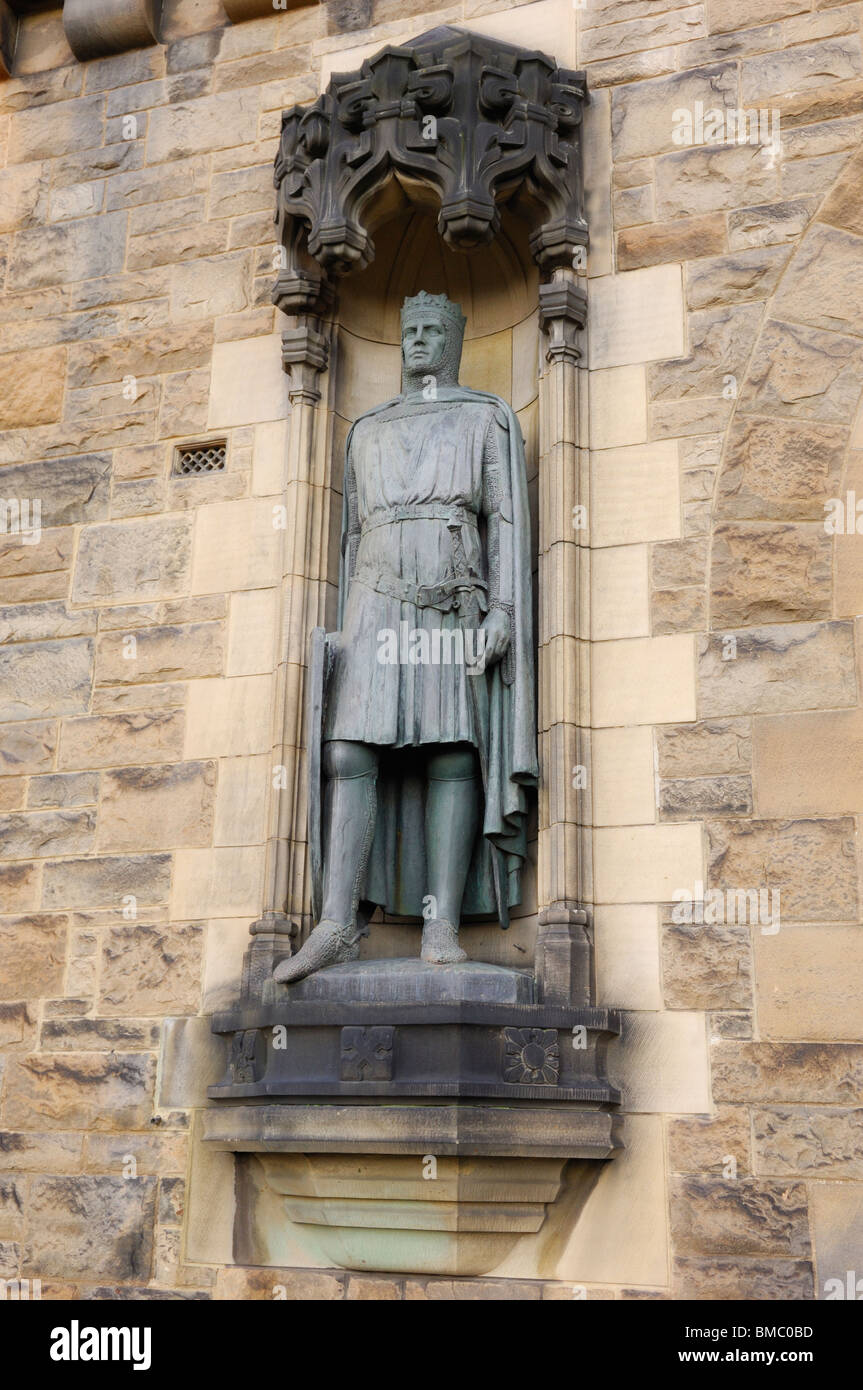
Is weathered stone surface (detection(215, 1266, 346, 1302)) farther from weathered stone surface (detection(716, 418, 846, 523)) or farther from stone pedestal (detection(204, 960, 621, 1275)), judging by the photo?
weathered stone surface (detection(716, 418, 846, 523))

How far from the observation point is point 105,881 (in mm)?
5465

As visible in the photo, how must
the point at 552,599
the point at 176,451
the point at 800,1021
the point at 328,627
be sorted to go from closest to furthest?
the point at 800,1021 → the point at 552,599 → the point at 328,627 → the point at 176,451

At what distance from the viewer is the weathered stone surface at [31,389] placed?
20.2ft

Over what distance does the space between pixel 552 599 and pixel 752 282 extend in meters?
1.29

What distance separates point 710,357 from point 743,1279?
293 cm

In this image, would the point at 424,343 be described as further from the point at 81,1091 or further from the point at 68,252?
the point at 81,1091

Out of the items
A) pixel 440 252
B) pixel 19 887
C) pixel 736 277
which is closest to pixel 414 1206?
pixel 19 887

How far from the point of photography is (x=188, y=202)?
20.3 ft

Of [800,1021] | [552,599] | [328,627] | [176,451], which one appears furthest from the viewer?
[176,451]

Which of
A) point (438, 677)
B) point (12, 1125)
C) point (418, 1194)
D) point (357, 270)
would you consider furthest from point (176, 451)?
point (418, 1194)

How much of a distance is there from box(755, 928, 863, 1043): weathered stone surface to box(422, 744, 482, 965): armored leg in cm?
98

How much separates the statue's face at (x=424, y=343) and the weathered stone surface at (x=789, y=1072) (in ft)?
8.32

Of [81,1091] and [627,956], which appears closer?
[627,956]
